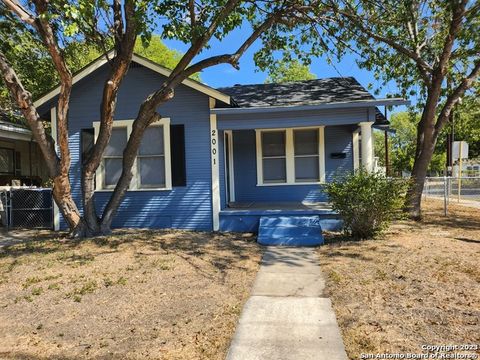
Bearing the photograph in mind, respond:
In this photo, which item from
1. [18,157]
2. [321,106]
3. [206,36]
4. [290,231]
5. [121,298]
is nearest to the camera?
[121,298]

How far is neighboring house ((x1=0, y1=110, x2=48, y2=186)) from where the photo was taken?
42.7ft

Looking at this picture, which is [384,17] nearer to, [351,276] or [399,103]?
[399,103]

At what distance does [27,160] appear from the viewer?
627 inches

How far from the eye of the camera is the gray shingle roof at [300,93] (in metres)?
9.67

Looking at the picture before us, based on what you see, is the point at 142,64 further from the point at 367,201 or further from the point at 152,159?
the point at 367,201

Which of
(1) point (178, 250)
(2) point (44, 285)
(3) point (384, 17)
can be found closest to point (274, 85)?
(3) point (384, 17)

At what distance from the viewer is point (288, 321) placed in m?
4.07

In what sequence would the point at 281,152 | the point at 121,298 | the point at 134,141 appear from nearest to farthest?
the point at 121,298
the point at 134,141
the point at 281,152

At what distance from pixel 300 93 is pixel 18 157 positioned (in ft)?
37.3

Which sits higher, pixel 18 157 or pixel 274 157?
pixel 18 157

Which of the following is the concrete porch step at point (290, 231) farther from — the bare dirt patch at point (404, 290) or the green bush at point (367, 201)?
the green bush at point (367, 201)

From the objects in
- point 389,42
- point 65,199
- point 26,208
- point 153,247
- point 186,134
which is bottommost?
point 153,247

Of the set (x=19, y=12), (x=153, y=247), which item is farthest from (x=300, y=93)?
(x=19, y=12)

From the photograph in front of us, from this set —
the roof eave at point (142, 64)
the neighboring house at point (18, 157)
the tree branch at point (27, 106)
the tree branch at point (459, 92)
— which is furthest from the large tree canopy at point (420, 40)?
the neighboring house at point (18, 157)
